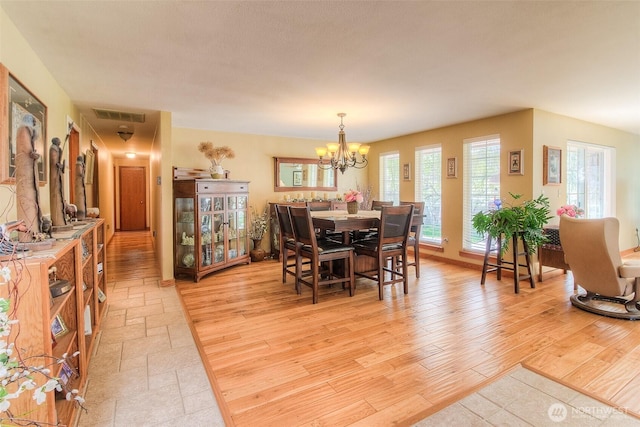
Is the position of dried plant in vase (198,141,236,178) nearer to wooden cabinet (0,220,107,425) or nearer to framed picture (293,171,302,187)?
framed picture (293,171,302,187)

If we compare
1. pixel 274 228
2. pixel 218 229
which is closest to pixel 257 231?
pixel 274 228

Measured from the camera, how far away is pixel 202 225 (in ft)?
14.7

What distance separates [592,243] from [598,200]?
3.38 metres

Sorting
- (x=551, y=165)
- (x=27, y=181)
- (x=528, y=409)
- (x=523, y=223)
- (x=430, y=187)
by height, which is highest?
(x=551, y=165)

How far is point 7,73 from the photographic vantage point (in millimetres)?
1896

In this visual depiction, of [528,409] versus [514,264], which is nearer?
[528,409]

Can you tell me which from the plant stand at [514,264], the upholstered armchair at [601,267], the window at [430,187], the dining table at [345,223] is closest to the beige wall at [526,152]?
the window at [430,187]

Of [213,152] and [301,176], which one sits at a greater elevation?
[213,152]

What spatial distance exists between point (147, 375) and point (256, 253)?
3411 millimetres

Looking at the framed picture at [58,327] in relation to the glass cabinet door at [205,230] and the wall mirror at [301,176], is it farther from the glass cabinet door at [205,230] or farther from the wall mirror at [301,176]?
the wall mirror at [301,176]

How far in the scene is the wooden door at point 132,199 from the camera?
9703 millimetres

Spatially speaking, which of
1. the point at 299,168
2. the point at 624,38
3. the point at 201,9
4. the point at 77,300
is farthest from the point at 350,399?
the point at 299,168

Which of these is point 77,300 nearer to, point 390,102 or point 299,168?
point 390,102

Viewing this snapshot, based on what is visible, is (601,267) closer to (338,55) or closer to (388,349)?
(388,349)
